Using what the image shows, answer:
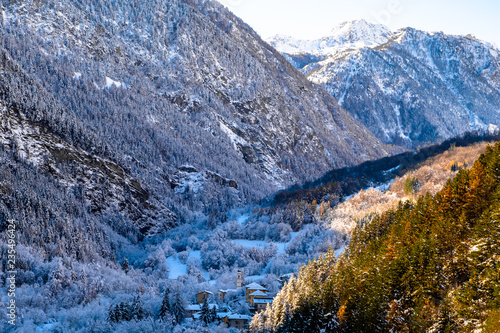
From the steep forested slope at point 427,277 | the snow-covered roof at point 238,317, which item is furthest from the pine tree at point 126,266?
the steep forested slope at point 427,277

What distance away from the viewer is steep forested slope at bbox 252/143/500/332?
4059 cm

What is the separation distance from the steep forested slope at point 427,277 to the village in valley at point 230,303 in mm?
24037

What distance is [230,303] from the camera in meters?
108

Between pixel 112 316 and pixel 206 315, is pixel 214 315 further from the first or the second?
pixel 112 316

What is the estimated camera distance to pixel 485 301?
126 ft

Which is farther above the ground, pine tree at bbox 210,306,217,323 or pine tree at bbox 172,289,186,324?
pine tree at bbox 172,289,186,324

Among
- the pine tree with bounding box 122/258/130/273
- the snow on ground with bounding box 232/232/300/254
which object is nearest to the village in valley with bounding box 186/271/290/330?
the snow on ground with bounding box 232/232/300/254

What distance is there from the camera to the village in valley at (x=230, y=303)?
9256cm

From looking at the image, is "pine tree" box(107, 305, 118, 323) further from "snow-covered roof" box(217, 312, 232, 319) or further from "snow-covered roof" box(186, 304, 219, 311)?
"snow-covered roof" box(217, 312, 232, 319)

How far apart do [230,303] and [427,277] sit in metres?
67.0

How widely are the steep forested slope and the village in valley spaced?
78.9 feet

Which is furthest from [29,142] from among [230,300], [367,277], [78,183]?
[367,277]

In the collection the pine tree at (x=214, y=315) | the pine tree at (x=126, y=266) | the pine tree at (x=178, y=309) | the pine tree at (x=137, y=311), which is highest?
the pine tree at (x=126, y=266)

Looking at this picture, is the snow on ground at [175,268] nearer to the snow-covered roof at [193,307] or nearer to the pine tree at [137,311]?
the snow-covered roof at [193,307]
